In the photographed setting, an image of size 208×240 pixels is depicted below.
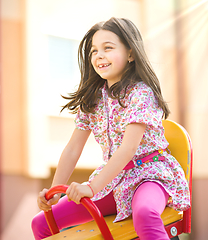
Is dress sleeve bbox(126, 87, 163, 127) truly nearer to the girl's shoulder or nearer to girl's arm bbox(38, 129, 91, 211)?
the girl's shoulder

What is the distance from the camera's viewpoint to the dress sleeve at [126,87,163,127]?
2.57ft

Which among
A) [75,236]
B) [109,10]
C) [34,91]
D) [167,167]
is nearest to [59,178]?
[75,236]

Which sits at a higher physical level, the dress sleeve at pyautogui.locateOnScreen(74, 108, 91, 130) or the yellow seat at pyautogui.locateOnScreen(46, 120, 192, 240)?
the dress sleeve at pyautogui.locateOnScreen(74, 108, 91, 130)

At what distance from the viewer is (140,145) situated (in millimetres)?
858

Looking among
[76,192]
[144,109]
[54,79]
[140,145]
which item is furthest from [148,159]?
[54,79]

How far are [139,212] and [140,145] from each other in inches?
8.8

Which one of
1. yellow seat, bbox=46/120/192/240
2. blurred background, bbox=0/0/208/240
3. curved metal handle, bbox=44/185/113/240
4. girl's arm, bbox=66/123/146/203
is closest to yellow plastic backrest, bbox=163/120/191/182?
yellow seat, bbox=46/120/192/240

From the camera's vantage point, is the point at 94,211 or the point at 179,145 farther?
the point at 179,145

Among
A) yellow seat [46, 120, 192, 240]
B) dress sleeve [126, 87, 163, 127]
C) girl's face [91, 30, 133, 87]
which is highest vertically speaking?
girl's face [91, 30, 133, 87]

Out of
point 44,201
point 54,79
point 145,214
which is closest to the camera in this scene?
point 145,214

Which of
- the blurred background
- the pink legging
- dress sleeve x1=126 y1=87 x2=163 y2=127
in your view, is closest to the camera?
the pink legging

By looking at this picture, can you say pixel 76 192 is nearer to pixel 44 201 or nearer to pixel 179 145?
pixel 44 201

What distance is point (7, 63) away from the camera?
197 centimetres

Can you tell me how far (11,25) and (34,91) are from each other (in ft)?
1.47
